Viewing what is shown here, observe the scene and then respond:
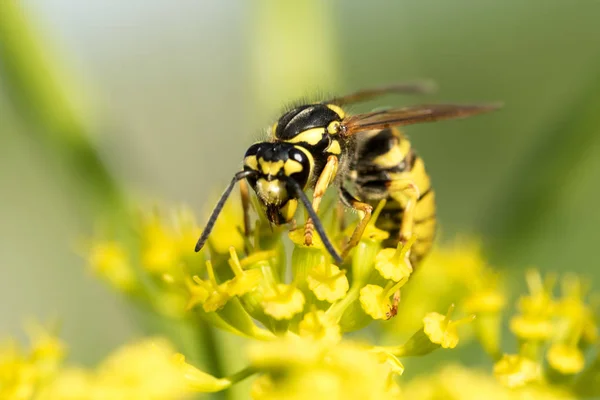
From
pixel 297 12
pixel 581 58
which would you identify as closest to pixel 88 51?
pixel 581 58

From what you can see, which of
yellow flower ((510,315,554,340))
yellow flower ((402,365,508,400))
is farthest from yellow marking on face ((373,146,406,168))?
yellow flower ((402,365,508,400))

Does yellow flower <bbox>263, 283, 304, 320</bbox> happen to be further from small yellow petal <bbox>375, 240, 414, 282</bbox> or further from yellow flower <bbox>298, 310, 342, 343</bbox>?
small yellow petal <bbox>375, 240, 414, 282</bbox>

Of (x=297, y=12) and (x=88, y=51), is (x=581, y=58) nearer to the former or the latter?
(x=88, y=51)

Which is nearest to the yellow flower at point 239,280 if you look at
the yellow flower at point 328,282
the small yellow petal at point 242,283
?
the small yellow petal at point 242,283

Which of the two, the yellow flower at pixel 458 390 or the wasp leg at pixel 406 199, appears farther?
the wasp leg at pixel 406 199

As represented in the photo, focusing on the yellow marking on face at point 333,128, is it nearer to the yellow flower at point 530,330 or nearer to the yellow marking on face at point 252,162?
the yellow marking on face at point 252,162
